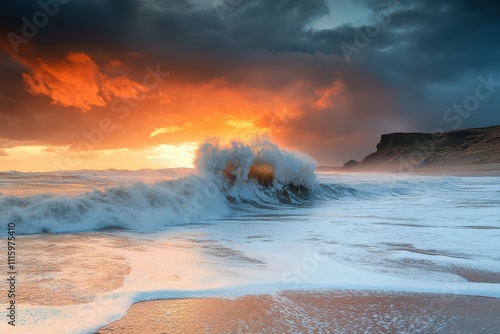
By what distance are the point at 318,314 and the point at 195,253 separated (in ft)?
10.4

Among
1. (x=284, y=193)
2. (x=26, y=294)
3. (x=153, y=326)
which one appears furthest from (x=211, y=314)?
(x=284, y=193)

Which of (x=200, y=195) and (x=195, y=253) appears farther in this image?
(x=200, y=195)

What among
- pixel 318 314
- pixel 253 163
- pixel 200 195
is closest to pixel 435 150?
pixel 253 163

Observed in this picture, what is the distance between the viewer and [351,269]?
508 cm

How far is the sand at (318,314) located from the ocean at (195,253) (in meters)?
0.21

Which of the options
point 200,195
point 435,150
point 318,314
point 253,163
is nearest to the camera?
point 318,314

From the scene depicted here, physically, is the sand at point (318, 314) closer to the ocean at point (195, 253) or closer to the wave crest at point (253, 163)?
the ocean at point (195, 253)

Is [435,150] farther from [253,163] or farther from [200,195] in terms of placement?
[200,195]

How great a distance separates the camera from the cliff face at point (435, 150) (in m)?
98.9

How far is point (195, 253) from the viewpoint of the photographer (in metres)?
6.24

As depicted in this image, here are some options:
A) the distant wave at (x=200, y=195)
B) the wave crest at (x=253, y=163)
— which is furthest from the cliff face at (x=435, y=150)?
the distant wave at (x=200, y=195)

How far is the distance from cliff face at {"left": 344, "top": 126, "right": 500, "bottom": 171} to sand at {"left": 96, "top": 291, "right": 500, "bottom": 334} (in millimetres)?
97728

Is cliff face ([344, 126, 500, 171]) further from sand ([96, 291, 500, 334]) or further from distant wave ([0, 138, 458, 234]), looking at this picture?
sand ([96, 291, 500, 334])

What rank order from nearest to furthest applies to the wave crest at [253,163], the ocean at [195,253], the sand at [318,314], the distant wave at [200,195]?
Result: the sand at [318,314]
the ocean at [195,253]
the distant wave at [200,195]
the wave crest at [253,163]
